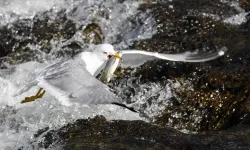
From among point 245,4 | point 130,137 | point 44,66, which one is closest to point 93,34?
point 44,66

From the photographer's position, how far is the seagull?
446 cm

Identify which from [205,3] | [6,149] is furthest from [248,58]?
[6,149]

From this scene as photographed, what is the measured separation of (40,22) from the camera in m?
7.39

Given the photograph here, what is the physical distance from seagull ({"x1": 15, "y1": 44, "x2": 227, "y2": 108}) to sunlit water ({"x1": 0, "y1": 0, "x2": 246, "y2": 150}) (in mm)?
207

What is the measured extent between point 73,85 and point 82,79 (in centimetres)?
12

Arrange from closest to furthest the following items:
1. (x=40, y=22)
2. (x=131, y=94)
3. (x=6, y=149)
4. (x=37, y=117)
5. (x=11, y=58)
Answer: (x=6, y=149) → (x=37, y=117) → (x=131, y=94) → (x=11, y=58) → (x=40, y=22)

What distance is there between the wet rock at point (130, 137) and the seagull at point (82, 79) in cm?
→ 30

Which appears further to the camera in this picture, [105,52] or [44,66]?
[44,66]

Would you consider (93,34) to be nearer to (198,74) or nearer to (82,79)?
(198,74)

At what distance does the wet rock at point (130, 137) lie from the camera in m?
4.38

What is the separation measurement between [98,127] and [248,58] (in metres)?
2.18

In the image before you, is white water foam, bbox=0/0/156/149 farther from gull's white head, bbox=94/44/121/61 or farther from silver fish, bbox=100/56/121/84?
gull's white head, bbox=94/44/121/61

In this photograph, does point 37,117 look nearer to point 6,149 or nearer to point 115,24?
point 6,149

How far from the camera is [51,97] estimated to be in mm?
5590
